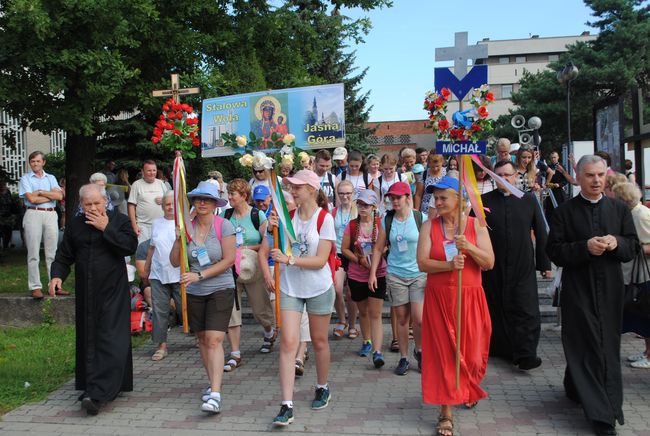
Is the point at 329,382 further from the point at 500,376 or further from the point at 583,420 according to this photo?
the point at 583,420

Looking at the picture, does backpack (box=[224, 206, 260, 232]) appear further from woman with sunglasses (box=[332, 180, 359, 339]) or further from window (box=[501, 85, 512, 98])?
window (box=[501, 85, 512, 98])

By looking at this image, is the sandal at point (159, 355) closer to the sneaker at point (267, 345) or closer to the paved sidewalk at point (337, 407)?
the paved sidewalk at point (337, 407)

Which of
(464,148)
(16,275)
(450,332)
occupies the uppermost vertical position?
(464,148)

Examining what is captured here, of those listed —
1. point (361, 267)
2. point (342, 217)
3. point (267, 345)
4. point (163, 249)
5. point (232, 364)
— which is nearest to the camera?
point (232, 364)

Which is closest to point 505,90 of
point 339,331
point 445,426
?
point 339,331

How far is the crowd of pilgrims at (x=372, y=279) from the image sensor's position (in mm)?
5316

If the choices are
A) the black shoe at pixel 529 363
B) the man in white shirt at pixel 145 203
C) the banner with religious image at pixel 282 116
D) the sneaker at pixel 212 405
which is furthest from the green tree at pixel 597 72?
the sneaker at pixel 212 405

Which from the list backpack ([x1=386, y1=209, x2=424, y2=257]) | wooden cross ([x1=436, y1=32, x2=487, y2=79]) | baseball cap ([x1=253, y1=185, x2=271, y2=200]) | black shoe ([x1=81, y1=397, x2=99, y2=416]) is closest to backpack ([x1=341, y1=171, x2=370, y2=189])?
baseball cap ([x1=253, y1=185, x2=271, y2=200])

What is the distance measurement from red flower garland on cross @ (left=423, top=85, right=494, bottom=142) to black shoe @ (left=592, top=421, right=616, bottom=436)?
243 cm

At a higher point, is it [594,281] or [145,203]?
[145,203]

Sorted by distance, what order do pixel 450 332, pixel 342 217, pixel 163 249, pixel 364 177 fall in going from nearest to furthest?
pixel 450 332, pixel 163 249, pixel 342 217, pixel 364 177

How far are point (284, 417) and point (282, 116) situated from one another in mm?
7828

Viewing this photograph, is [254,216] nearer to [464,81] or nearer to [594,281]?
[464,81]

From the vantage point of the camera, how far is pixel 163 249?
7617 millimetres
